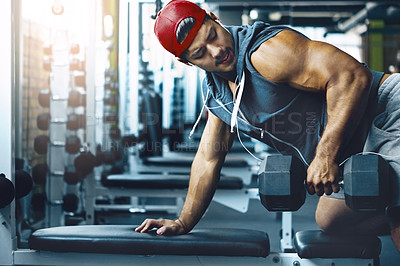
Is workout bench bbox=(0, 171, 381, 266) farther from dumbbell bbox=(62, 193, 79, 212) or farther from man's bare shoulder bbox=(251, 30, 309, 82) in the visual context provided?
dumbbell bbox=(62, 193, 79, 212)

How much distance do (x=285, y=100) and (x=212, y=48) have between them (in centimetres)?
31

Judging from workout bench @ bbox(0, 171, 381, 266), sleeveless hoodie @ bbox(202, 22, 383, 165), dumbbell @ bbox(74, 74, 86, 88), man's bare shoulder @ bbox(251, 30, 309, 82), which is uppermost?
dumbbell @ bbox(74, 74, 86, 88)

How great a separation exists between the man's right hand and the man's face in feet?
1.92

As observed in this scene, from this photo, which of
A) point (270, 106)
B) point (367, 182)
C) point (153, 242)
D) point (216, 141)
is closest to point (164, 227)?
point (153, 242)

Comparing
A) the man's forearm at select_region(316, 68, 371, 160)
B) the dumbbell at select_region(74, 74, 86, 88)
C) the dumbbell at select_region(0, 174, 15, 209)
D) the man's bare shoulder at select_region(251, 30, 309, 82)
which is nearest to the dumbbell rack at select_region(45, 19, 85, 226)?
the dumbbell at select_region(74, 74, 86, 88)

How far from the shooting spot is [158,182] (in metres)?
2.95

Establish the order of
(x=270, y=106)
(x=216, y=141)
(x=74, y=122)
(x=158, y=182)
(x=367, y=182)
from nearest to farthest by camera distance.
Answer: (x=367, y=182) < (x=270, y=106) < (x=216, y=141) < (x=158, y=182) < (x=74, y=122)

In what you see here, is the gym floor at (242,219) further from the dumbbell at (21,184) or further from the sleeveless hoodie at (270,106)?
the dumbbell at (21,184)

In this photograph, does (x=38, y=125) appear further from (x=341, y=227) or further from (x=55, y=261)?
(x=341, y=227)

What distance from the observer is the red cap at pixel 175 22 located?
1.51 meters

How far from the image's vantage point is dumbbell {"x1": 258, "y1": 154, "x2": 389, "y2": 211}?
1336mm

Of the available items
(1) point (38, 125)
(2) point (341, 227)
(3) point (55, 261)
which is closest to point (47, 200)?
(1) point (38, 125)

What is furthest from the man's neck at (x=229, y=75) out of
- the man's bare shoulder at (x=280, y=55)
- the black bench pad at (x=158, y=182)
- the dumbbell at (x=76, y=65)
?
the dumbbell at (x=76, y=65)

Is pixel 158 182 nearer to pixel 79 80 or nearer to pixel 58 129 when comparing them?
pixel 58 129
